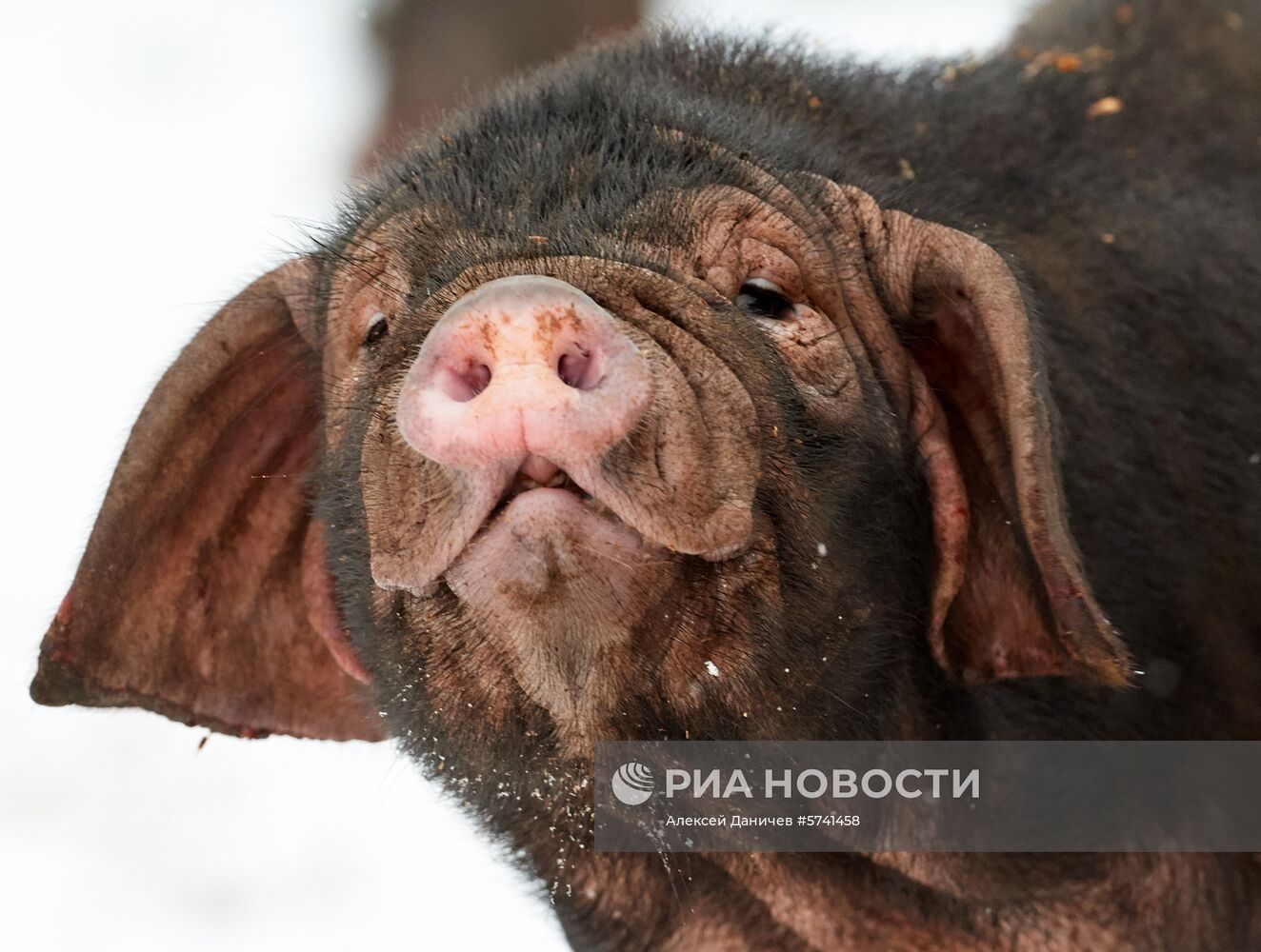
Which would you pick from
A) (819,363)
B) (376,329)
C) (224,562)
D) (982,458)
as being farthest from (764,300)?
(224,562)

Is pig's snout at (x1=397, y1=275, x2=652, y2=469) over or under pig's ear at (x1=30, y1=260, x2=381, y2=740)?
over

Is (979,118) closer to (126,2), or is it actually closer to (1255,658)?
(1255,658)

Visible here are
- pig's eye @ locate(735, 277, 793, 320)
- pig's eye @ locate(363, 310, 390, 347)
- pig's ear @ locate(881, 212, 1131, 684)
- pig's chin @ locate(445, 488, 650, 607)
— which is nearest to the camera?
pig's chin @ locate(445, 488, 650, 607)

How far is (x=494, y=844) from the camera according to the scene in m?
3.59

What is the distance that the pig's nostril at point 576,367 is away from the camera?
237cm

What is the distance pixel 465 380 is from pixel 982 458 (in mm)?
1237

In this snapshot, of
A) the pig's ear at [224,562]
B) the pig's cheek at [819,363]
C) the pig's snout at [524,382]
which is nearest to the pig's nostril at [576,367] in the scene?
the pig's snout at [524,382]

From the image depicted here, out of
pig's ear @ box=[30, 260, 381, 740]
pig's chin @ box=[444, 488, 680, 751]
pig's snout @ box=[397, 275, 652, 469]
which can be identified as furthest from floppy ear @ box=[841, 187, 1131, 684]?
pig's ear @ box=[30, 260, 381, 740]

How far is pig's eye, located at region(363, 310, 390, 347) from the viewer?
3.22 m

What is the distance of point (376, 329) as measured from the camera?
3.25 metres

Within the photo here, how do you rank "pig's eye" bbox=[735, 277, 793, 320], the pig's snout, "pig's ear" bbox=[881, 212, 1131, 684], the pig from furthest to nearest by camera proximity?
"pig's eye" bbox=[735, 277, 793, 320] < "pig's ear" bbox=[881, 212, 1131, 684] < the pig < the pig's snout

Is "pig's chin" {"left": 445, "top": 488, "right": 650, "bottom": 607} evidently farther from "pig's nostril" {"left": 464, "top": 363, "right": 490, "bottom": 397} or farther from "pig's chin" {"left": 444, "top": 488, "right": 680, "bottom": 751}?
"pig's nostril" {"left": 464, "top": 363, "right": 490, "bottom": 397}

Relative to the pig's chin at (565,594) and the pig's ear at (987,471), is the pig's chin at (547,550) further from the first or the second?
the pig's ear at (987,471)

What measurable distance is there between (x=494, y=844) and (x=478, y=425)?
1.53 m
